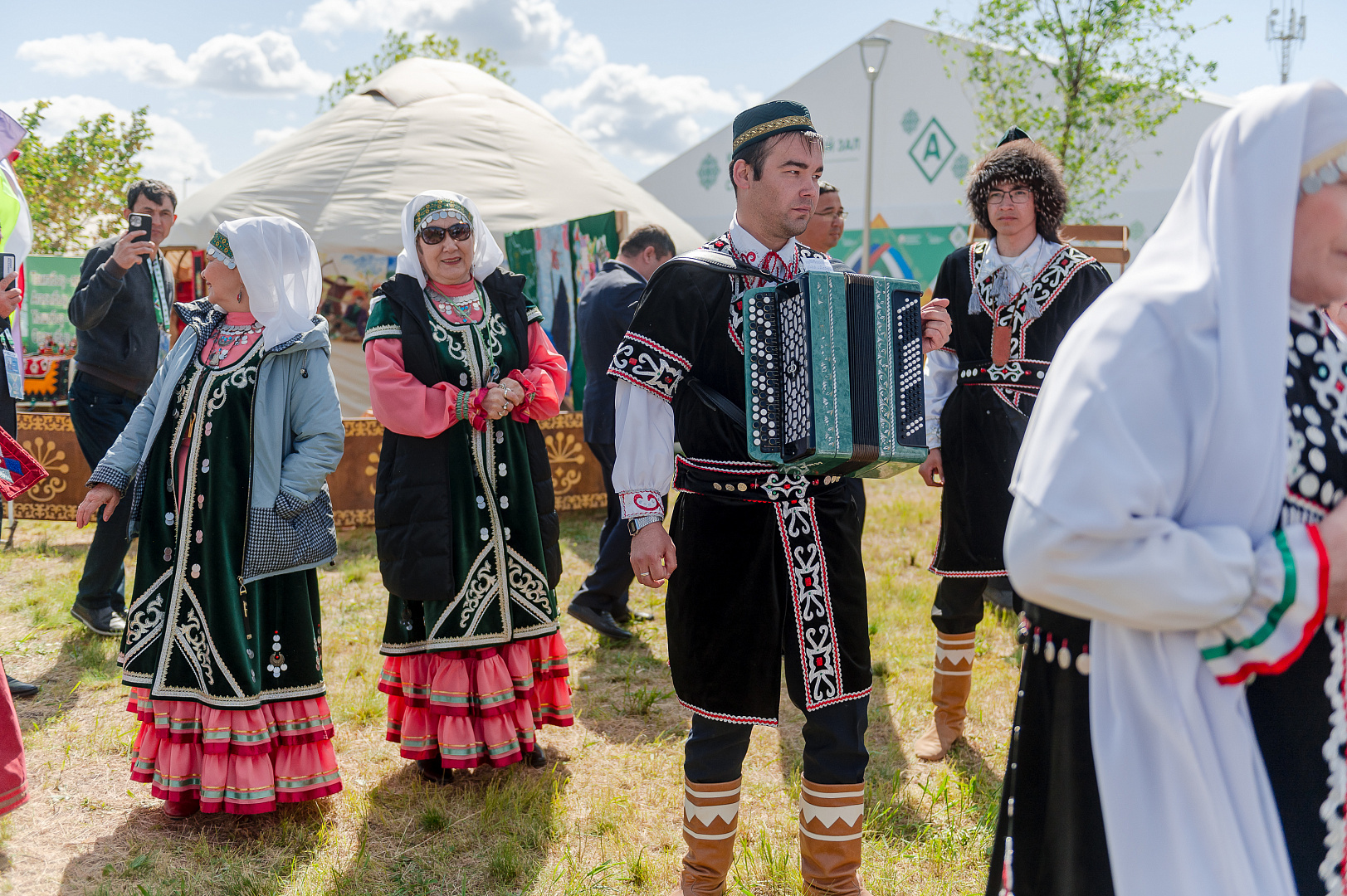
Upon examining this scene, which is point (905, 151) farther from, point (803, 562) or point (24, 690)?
point (803, 562)

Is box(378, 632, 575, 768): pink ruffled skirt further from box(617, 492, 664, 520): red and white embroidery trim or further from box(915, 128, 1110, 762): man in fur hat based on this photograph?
box(915, 128, 1110, 762): man in fur hat

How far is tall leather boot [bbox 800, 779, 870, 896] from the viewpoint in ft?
8.82

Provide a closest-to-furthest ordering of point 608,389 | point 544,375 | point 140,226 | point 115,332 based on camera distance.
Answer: point 544,375 < point 140,226 < point 115,332 < point 608,389

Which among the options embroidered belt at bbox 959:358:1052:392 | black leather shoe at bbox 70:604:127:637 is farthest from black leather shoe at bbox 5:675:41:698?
embroidered belt at bbox 959:358:1052:392

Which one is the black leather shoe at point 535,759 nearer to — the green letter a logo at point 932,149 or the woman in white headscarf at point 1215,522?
the woman in white headscarf at point 1215,522

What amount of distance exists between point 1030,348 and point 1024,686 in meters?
2.28

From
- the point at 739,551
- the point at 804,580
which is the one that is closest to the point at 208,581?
the point at 739,551

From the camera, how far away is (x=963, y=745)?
156 inches

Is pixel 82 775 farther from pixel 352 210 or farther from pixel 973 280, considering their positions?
pixel 352 210

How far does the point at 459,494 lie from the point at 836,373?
1.63 meters

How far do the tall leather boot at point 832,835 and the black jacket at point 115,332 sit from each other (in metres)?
4.36

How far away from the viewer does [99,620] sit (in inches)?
201

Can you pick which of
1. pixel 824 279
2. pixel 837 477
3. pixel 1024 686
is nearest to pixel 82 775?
pixel 837 477

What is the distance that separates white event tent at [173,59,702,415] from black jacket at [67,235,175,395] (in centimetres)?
510
